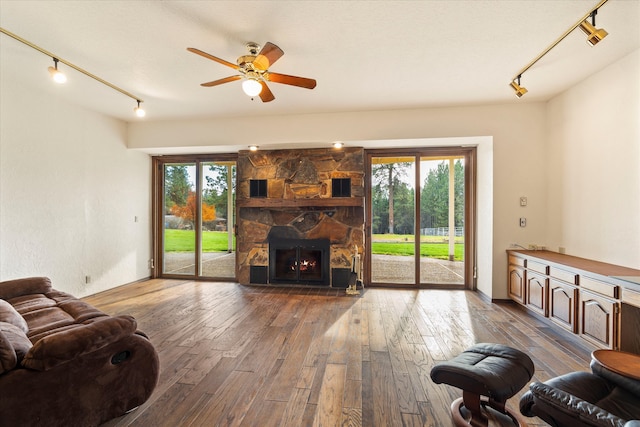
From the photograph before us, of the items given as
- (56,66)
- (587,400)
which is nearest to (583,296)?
(587,400)

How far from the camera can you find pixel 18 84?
3.57 m

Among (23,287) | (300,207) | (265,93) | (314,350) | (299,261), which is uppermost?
(265,93)

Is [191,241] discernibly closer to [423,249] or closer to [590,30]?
[423,249]

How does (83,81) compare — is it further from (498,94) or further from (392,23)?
(498,94)

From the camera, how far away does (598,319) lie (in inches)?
104

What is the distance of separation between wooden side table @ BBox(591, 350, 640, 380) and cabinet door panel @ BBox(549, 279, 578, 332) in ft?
4.56

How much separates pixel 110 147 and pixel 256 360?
4.51 meters

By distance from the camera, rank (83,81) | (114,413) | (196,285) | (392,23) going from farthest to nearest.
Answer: (196,285), (83,81), (392,23), (114,413)

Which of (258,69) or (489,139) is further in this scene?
(489,139)

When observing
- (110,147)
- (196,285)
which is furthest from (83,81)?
(196,285)

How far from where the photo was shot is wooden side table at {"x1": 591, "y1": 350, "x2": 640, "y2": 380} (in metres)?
1.54

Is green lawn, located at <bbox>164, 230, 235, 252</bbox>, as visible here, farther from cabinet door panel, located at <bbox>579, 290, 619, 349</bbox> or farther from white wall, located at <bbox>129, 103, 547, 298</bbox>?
cabinet door panel, located at <bbox>579, 290, 619, 349</bbox>

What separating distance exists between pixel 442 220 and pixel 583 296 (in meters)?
2.43

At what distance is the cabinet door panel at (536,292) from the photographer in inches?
133
